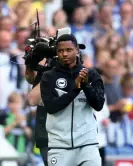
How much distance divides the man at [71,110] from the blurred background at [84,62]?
4136 mm

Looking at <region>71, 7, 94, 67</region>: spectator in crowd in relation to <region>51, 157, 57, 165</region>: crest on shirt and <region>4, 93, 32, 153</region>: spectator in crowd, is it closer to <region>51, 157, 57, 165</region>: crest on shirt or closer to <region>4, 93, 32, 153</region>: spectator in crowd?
<region>4, 93, 32, 153</region>: spectator in crowd

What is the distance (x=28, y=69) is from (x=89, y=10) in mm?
5546

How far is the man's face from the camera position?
20.9 ft

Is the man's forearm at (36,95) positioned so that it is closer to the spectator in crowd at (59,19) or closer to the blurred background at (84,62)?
the blurred background at (84,62)

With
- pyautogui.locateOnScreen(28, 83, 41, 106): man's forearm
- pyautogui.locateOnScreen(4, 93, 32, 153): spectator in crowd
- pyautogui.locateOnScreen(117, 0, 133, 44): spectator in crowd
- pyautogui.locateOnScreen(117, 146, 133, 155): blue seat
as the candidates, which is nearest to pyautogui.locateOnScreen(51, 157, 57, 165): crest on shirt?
pyautogui.locateOnScreen(28, 83, 41, 106): man's forearm

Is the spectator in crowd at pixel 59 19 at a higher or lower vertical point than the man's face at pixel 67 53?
lower

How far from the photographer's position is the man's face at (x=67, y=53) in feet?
20.9

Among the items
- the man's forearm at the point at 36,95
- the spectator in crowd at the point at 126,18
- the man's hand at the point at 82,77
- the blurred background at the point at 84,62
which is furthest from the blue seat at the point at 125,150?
the man's hand at the point at 82,77

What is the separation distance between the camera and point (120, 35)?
1309 centimetres

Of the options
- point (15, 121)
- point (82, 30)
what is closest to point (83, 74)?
point (15, 121)

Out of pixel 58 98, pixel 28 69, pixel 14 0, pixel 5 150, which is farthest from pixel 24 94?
pixel 58 98

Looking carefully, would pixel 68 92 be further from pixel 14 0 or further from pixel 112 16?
pixel 112 16

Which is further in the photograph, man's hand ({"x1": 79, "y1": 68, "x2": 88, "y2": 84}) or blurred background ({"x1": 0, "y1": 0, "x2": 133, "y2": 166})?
blurred background ({"x1": 0, "y1": 0, "x2": 133, "y2": 166})

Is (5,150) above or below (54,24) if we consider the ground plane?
below
